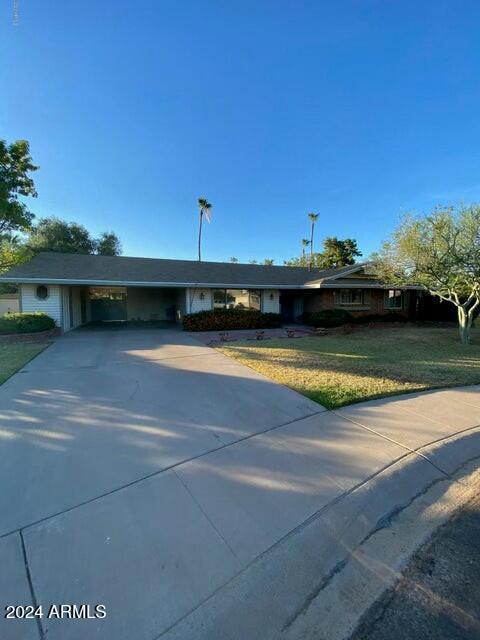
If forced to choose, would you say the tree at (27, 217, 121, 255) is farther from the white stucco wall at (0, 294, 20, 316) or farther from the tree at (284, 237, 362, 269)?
the tree at (284, 237, 362, 269)

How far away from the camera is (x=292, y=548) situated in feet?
7.43

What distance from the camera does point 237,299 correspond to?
1719 cm

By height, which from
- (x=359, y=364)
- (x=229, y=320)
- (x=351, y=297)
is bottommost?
(x=359, y=364)

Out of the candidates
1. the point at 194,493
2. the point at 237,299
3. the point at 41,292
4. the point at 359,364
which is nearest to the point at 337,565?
the point at 194,493

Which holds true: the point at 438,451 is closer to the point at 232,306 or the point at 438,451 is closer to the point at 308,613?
the point at 308,613

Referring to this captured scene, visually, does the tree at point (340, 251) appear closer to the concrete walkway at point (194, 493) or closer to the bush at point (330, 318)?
the bush at point (330, 318)

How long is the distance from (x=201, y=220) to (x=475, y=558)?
1394 inches

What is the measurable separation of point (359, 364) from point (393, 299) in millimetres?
14114

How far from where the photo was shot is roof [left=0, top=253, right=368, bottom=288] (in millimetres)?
13180

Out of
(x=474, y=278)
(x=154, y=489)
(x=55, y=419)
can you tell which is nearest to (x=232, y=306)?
(x=474, y=278)

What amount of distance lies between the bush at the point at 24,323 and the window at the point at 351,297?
1503 cm

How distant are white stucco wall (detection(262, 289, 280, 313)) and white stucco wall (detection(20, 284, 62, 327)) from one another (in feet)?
33.2

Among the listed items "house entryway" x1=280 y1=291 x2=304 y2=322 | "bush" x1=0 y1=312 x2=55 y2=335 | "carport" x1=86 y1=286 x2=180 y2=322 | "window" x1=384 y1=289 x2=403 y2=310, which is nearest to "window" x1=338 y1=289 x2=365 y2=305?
A: "window" x1=384 y1=289 x2=403 y2=310

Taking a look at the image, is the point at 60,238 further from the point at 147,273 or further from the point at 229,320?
the point at 229,320
